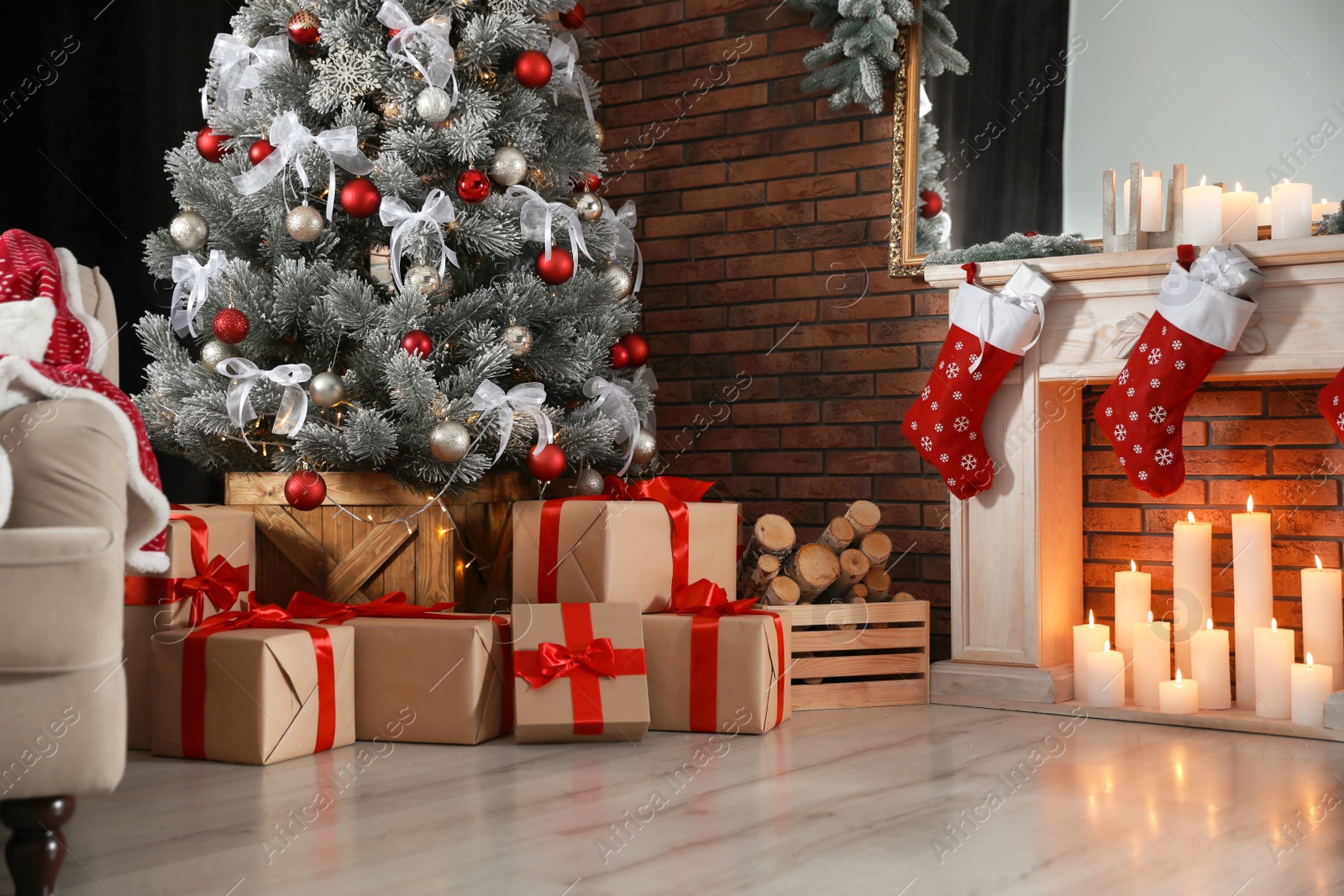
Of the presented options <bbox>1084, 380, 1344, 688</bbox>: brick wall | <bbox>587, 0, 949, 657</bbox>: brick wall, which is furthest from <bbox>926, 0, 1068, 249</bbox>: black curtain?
<bbox>1084, 380, 1344, 688</bbox>: brick wall

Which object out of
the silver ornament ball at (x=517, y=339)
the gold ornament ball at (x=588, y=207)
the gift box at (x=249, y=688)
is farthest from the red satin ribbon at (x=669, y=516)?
the gold ornament ball at (x=588, y=207)

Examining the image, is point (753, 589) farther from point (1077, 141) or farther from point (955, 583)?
point (1077, 141)

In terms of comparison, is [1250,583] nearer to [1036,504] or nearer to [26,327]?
[1036,504]

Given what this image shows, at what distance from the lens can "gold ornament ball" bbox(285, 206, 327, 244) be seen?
2.43 meters

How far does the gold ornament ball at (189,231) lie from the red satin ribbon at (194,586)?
2.16ft

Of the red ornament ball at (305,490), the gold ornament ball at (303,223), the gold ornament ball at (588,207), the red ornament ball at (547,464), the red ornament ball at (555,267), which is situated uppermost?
the gold ornament ball at (588,207)

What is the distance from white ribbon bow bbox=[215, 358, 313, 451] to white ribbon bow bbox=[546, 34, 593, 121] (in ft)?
3.07

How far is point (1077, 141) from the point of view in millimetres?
2895

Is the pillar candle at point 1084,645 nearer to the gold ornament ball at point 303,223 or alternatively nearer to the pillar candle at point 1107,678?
the pillar candle at point 1107,678

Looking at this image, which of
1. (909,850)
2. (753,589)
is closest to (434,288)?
(753,589)

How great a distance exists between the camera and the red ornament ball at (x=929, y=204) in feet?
10.2

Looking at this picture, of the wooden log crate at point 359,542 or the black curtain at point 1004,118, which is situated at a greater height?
the black curtain at point 1004,118

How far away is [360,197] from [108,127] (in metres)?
1.19

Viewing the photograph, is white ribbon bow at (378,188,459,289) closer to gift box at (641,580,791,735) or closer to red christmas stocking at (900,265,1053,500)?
gift box at (641,580,791,735)
